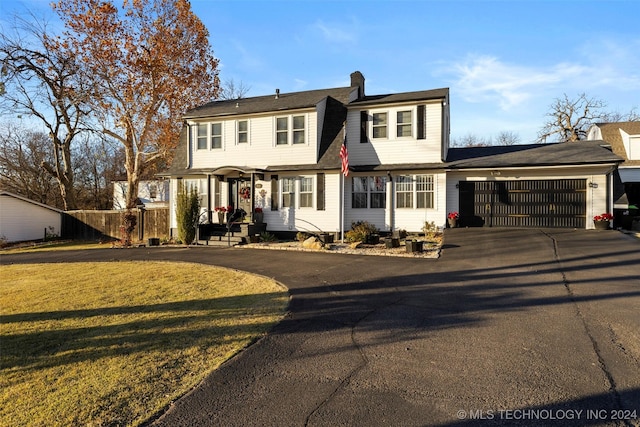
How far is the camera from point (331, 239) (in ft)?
47.1

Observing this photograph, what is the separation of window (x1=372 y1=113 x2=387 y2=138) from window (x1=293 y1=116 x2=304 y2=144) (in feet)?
10.9

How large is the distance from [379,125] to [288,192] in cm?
522

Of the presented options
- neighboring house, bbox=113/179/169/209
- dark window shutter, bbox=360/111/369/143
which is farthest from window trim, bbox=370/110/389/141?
neighboring house, bbox=113/179/169/209

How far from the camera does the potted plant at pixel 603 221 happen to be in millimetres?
13867

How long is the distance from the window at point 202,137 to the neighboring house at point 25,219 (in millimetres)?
12198

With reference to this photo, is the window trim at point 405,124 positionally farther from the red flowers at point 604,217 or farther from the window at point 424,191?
the red flowers at point 604,217

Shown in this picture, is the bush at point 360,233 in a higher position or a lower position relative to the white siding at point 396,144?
lower

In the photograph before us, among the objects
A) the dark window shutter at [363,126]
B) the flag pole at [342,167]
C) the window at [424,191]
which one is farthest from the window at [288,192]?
the window at [424,191]

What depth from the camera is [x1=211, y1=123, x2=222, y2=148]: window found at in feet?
59.5

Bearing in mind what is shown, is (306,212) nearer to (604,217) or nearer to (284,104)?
(284,104)

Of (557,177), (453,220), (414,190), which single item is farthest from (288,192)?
(557,177)

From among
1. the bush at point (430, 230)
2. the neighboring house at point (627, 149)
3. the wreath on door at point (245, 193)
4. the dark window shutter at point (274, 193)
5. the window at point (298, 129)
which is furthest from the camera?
the neighboring house at point (627, 149)

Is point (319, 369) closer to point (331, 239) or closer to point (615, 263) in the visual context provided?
point (615, 263)

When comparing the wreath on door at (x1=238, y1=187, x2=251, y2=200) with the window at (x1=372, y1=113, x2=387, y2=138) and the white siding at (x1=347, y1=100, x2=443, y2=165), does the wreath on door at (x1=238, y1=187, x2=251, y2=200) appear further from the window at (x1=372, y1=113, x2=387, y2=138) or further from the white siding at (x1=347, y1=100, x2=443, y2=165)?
the window at (x1=372, y1=113, x2=387, y2=138)
